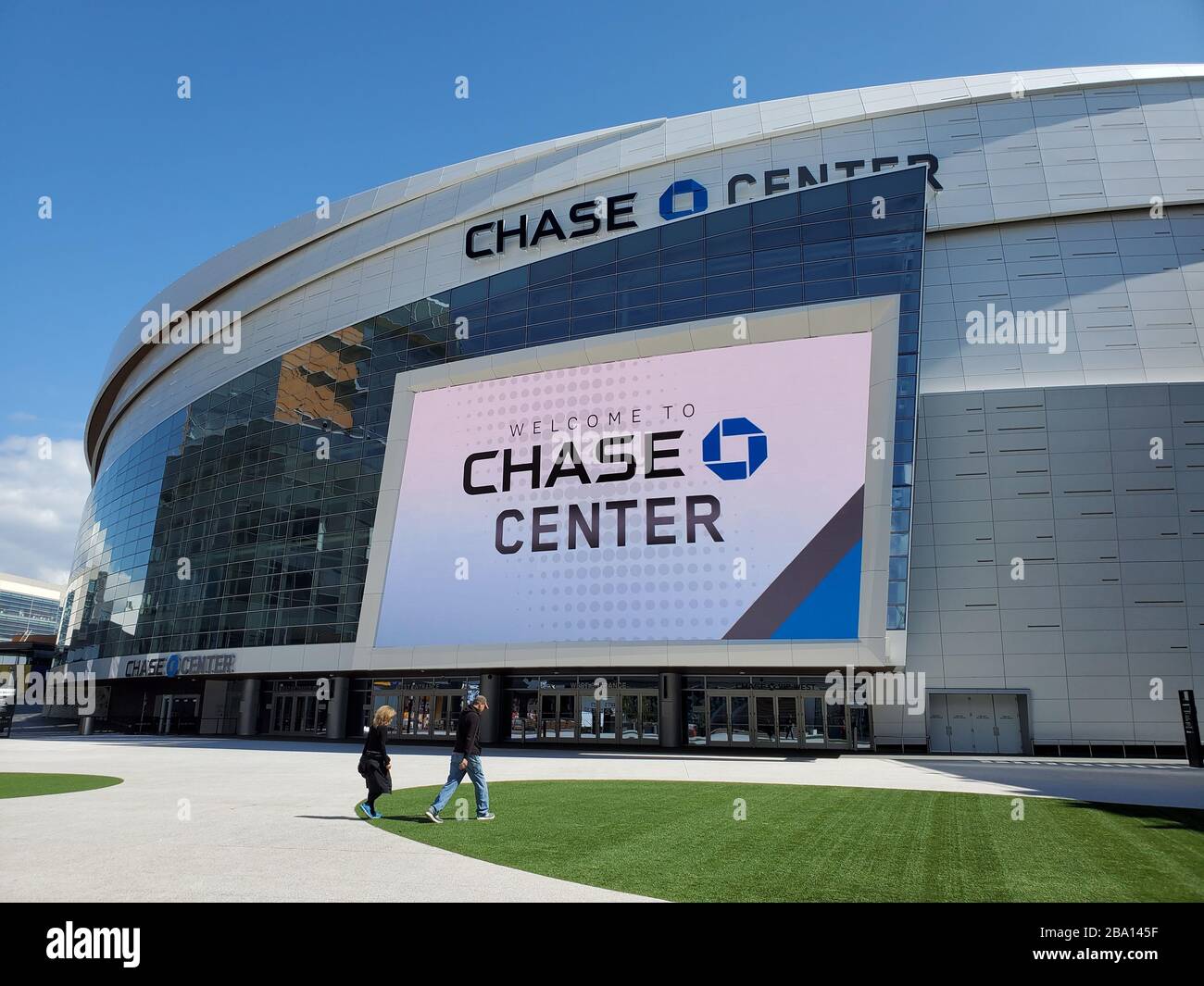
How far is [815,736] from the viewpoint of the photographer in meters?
30.9

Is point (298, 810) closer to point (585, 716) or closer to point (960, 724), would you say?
point (585, 716)

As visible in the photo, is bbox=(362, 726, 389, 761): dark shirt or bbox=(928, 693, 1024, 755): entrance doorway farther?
bbox=(928, 693, 1024, 755): entrance doorway

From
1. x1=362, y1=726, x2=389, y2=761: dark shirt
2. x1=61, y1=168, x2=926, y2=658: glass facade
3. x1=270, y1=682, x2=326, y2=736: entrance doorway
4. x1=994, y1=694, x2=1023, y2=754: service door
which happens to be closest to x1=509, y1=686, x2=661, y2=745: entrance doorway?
x1=61, y1=168, x2=926, y2=658: glass facade

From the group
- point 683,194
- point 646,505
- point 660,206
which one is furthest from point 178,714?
point 683,194

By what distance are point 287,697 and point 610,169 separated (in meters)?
30.2

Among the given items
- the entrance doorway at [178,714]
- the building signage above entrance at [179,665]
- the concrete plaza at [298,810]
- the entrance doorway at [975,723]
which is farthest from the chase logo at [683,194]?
the entrance doorway at [178,714]

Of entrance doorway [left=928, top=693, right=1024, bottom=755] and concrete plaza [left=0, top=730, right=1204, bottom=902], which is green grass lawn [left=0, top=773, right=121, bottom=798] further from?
entrance doorway [left=928, top=693, right=1024, bottom=755]

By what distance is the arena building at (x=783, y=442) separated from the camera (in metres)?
28.2

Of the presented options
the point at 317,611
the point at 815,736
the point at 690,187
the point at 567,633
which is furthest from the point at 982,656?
the point at 317,611

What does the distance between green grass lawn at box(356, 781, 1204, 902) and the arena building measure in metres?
14.0

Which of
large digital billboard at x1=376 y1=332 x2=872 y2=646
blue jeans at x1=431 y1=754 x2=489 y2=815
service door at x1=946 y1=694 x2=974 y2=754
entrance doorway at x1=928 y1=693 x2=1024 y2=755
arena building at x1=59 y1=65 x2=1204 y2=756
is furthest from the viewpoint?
service door at x1=946 y1=694 x2=974 y2=754

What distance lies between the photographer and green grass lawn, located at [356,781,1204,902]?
23.4 ft

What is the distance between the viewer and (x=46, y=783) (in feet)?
54.1

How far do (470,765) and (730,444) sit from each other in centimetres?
1959
